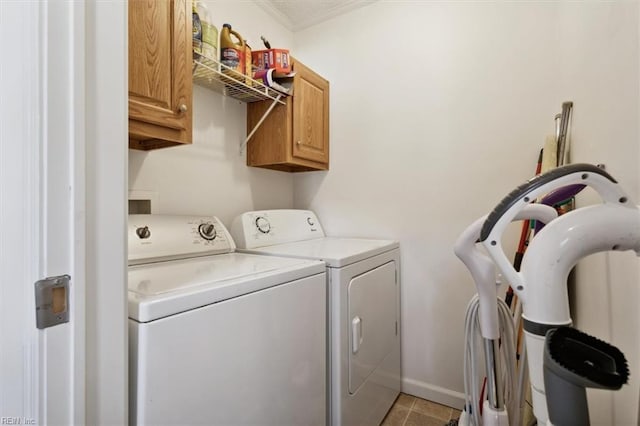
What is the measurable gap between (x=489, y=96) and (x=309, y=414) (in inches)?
78.8

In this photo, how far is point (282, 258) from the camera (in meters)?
1.41

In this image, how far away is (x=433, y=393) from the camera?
1.95 meters

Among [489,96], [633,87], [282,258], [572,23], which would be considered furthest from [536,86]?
[282,258]

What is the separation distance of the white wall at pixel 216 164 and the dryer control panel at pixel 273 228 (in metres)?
0.23

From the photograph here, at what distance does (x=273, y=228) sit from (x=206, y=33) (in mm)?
1146

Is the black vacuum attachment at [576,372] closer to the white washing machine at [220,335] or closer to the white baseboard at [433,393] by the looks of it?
the white washing machine at [220,335]

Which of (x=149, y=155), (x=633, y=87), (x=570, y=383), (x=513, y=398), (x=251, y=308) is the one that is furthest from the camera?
(x=149, y=155)

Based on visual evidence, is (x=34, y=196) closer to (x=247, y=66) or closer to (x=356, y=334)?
(x=356, y=334)

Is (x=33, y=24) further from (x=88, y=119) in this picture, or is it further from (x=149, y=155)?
(x=149, y=155)

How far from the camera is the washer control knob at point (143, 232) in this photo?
1.29 meters

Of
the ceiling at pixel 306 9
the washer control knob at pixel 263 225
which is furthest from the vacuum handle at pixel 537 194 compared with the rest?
the ceiling at pixel 306 9

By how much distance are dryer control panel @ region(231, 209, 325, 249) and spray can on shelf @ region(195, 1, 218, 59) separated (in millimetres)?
897

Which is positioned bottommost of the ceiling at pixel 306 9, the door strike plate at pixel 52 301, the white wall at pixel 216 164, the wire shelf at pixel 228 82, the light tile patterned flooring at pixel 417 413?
the light tile patterned flooring at pixel 417 413

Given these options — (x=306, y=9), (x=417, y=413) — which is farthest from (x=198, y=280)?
(x=306, y=9)
